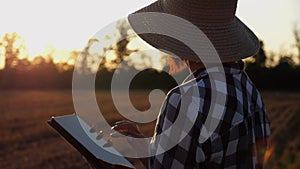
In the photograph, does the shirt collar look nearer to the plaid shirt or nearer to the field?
the plaid shirt

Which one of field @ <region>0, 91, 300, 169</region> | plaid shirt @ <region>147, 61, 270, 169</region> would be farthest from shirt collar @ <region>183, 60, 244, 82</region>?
field @ <region>0, 91, 300, 169</region>

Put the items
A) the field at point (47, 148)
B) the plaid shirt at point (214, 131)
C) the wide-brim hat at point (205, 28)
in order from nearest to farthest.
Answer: the plaid shirt at point (214, 131), the wide-brim hat at point (205, 28), the field at point (47, 148)

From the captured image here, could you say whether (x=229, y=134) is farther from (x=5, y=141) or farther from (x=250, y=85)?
(x=5, y=141)

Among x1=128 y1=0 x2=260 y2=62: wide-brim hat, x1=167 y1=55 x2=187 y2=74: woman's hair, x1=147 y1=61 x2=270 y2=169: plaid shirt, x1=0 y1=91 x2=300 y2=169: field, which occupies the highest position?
x1=128 y1=0 x2=260 y2=62: wide-brim hat

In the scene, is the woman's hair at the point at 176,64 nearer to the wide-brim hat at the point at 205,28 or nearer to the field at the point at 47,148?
the wide-brim hat at the point at 205,28

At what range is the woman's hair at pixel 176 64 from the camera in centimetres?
242

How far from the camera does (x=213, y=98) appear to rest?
2236 millimetres

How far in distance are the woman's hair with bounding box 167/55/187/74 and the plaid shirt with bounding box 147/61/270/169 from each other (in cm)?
10

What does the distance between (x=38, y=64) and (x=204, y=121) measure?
165 feet

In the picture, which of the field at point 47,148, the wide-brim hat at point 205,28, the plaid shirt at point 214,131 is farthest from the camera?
the field at point 47,148

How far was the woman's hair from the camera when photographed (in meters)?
2.42

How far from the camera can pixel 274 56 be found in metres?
54.9

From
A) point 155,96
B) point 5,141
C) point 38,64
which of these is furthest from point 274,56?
point 155,96

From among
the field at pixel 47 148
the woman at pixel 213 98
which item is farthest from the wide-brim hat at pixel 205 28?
the field at pixel 47 148
